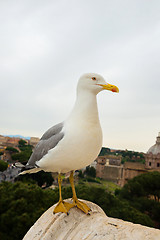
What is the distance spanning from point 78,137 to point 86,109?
40 centimetres

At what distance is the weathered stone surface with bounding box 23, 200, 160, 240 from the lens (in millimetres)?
2165

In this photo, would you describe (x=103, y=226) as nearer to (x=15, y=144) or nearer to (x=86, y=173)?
(x=86, y=173)

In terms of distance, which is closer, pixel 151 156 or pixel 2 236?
pixel 2 236

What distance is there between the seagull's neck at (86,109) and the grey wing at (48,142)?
0.26 metres

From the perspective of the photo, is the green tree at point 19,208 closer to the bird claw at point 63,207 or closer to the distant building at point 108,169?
the bird claw at point 63,207

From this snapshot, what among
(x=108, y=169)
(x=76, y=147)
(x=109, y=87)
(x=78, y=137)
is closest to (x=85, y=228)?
(x=76, y=147)

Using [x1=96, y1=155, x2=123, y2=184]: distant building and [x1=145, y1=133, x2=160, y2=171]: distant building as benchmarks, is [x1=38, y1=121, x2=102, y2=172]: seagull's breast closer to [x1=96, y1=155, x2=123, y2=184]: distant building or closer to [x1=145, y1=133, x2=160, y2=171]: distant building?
[x1=145, y1=133, x2=160, y2=171]: distant building

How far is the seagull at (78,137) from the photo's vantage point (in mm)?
2586

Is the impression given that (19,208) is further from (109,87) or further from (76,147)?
(109,87)

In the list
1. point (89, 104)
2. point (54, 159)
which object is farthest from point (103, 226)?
point (89, 104)

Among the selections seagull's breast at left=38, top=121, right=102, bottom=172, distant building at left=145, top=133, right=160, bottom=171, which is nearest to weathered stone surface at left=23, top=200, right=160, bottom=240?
seagull's breast at left=38, top=121, right=102, bottom=172

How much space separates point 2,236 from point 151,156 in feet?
Answer: 96.0

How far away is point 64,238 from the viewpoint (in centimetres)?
251

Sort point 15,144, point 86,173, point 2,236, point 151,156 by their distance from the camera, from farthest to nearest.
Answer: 1. point 15,144
2. point 86,173
3. point 151,156
4. point 2,236
